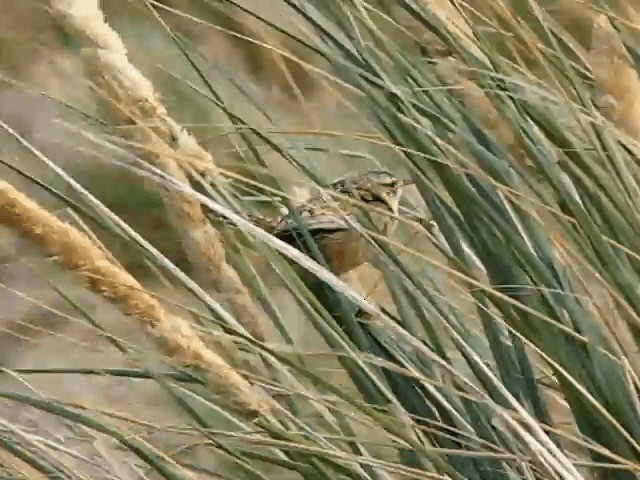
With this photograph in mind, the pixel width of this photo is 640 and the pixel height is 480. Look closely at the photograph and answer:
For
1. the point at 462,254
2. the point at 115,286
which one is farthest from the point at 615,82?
the point at 115,286

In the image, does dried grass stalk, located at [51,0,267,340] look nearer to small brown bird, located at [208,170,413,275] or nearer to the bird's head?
small brown bird, located at [208,170,413,275]

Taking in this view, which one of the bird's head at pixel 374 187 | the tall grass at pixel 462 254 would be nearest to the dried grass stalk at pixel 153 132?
the tall grass at pixel 462 254

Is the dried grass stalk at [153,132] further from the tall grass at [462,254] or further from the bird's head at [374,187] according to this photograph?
the bird's head at [374,187]

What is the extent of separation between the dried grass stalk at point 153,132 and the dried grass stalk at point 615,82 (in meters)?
0.16

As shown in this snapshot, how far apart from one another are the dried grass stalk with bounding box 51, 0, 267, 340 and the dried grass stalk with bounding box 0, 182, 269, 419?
5 centimetres

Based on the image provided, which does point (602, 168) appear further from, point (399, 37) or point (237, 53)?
point (237, 53)

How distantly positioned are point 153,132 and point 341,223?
4.5 inches

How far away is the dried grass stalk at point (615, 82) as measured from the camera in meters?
0.36

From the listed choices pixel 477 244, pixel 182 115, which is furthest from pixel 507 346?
pixel 182 115

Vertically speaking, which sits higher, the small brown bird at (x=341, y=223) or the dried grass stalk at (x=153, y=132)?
the dried grass stalk at (x=153, y=132)

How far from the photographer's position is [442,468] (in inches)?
14.1

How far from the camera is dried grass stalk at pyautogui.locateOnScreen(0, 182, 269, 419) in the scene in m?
0.32

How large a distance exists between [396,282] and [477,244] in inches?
2.5

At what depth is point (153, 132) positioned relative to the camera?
1.31 ft
